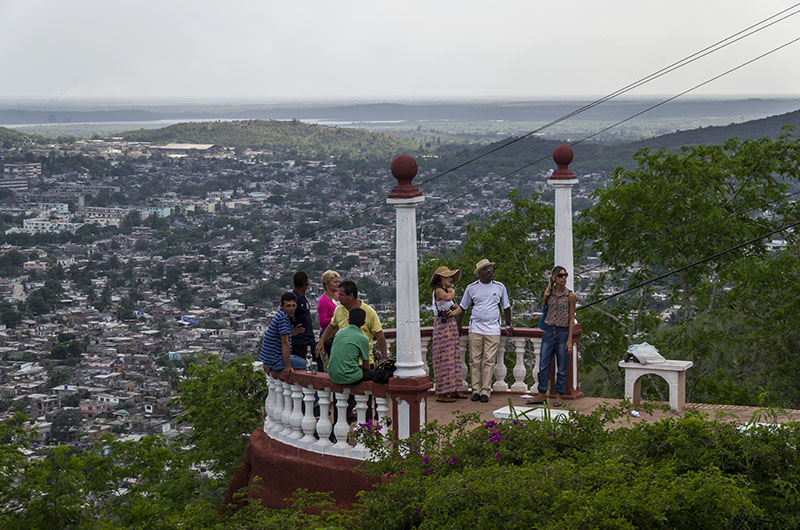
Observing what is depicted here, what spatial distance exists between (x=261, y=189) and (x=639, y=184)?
301 feet

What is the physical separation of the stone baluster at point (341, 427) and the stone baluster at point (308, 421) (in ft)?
1.02

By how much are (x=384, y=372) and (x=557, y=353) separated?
3137 mm

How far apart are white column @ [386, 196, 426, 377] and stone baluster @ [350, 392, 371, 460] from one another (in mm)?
387

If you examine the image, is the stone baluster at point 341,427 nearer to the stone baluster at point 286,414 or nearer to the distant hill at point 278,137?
the stone baluster at point 286,414

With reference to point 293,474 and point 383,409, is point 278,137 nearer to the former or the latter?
point 293,474

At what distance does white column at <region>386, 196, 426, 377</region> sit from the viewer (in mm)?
8047

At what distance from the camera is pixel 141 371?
4800cm

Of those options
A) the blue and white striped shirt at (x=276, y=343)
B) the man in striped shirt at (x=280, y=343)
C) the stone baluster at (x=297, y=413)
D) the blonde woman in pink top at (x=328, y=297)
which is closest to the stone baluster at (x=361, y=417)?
the stone baluster at (x=297, y=413)

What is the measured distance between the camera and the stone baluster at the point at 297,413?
8.80 meters

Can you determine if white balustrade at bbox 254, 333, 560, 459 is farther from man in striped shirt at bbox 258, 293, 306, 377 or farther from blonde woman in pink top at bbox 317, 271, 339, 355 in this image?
blonde woman in pink top at bbox 317, 271, 339, 355

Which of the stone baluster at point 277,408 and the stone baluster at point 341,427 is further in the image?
the stone baluster at point 277,408

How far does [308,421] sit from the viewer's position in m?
8.68

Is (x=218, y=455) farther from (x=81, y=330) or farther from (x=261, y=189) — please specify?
(x=261, y=189)

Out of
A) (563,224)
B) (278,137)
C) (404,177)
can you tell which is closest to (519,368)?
(563,224)
